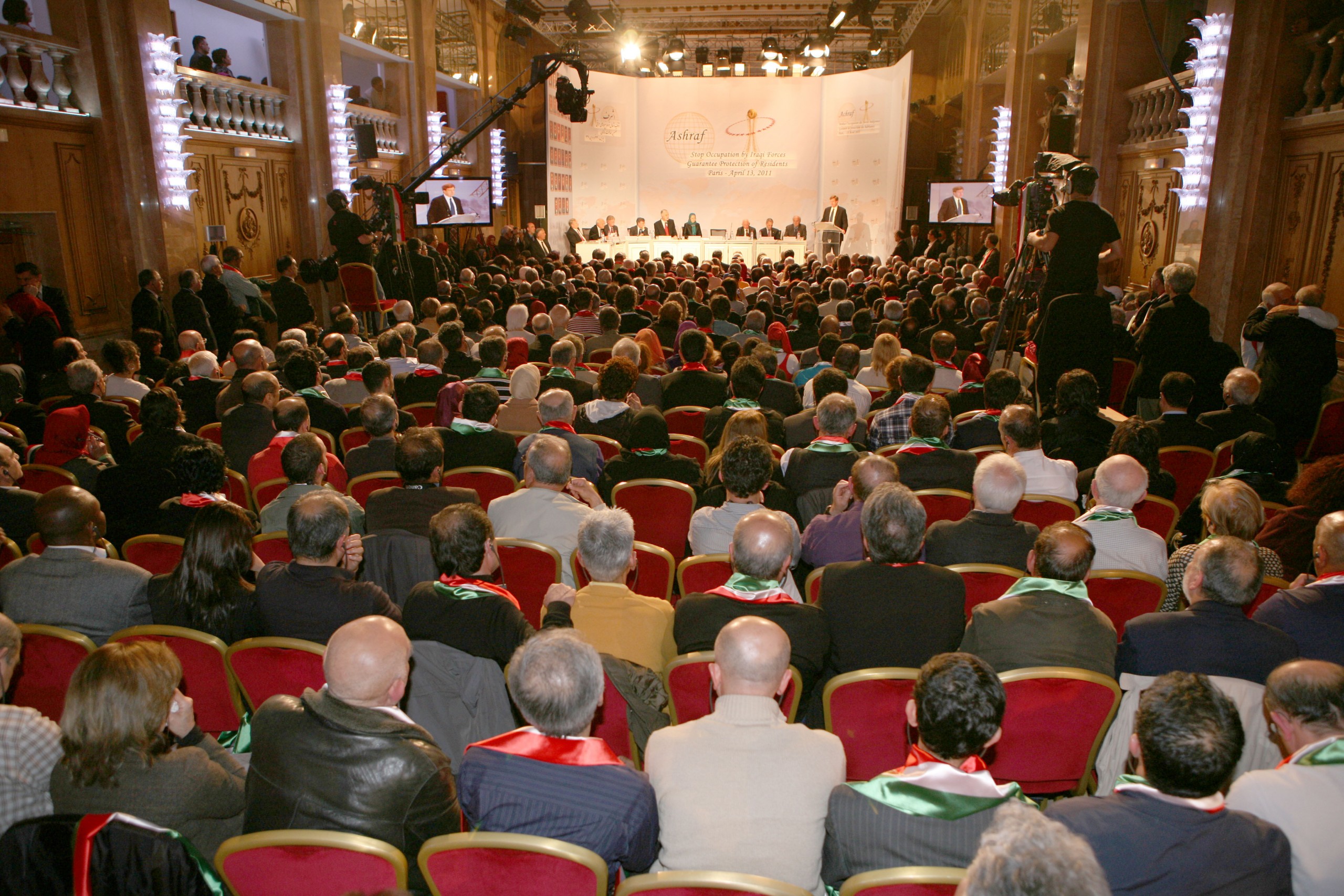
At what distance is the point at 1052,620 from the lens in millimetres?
2561

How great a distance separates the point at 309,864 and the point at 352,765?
0.27m

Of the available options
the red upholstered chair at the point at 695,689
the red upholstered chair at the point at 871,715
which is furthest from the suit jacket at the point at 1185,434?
the red upholstered chair at the point at 695,689

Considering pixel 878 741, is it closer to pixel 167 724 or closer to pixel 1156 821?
pixel 1156 821

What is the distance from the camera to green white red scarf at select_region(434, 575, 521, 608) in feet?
8.63

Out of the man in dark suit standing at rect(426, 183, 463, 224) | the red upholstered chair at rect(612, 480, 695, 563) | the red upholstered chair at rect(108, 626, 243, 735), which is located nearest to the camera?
the red upholstered chair at rect(108, 626, 243, 735)

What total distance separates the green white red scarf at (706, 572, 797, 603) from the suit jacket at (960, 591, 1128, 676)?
60cm

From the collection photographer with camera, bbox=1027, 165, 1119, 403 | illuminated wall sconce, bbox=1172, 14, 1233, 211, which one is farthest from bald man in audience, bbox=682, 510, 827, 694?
illuminated wall sconce, bbox=1172, 14, 1233, 211

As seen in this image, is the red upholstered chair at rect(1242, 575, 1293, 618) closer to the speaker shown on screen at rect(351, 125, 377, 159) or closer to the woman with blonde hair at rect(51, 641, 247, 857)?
the woman with blonde hair at rect(51, 641, 247, 857)

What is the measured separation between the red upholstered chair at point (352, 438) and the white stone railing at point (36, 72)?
5311 millimetres

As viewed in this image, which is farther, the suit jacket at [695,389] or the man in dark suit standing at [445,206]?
the man in dark suit standing at [445,206]

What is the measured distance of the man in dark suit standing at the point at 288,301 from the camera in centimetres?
946

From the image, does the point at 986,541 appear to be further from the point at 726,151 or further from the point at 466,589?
the point at 726,151

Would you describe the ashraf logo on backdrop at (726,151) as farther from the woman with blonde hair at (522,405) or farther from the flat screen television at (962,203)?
the woman with blonde hair at (522,405)

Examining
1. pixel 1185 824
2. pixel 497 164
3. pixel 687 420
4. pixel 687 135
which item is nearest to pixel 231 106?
pixel 497 164
